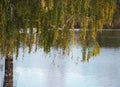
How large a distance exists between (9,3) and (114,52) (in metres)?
20.8

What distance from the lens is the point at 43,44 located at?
661 cm

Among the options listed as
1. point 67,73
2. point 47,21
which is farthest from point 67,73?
point 47,21

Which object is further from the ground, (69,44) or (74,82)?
(69,44)

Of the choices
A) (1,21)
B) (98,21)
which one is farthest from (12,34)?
(98,21)

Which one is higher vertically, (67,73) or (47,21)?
(47,21)

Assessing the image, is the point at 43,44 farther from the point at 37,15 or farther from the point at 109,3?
the point at 109,3

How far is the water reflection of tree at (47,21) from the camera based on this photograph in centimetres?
614

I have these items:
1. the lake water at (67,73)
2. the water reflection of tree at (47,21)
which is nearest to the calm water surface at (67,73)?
the lake water at (67,73)

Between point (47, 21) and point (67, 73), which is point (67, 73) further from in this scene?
point (47, 21)

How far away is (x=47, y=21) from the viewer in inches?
246

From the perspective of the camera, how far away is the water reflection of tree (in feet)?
20.2

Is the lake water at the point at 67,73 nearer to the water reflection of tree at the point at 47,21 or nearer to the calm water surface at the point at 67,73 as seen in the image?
the calm water surface at the point at 67,73

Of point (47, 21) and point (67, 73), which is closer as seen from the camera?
point (47, 21)

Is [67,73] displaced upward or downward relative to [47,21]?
downward
